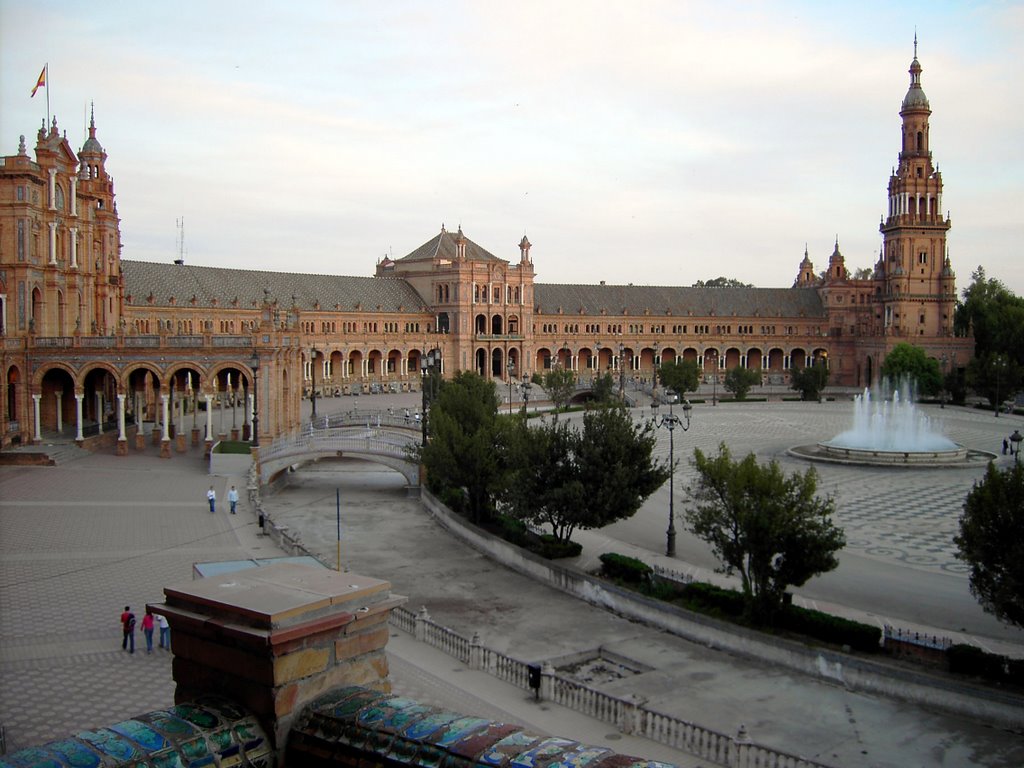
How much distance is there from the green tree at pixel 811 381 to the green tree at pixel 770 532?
72990 millimetres

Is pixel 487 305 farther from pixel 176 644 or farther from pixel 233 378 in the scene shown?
pixel 176 644

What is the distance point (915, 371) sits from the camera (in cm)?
9238

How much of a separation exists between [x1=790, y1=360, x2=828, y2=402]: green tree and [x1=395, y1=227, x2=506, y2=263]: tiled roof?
36.5 meters

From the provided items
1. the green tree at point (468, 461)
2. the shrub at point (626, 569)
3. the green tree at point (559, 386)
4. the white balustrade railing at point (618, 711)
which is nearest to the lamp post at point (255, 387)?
the green tree at point (468, 461)

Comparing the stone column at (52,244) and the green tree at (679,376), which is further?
the green tree at (679,376)

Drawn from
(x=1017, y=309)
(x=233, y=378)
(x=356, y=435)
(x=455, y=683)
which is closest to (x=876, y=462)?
(x=356, y=435)

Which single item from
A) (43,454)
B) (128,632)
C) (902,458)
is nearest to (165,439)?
(43,454)

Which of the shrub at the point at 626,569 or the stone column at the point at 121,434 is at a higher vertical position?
the stone column at the point at 121,434

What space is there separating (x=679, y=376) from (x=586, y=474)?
61474mm

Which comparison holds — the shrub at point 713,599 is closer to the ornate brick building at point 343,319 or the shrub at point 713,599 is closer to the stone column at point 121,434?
the ornate brick building at point 343,319

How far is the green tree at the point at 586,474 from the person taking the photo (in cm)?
3148

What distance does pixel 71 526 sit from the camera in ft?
114

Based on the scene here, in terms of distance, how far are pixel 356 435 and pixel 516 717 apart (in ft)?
110

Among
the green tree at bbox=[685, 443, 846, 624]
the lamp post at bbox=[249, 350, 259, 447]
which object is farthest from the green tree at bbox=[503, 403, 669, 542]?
the lamp post at bbox=[249, 350, 259, 447]
